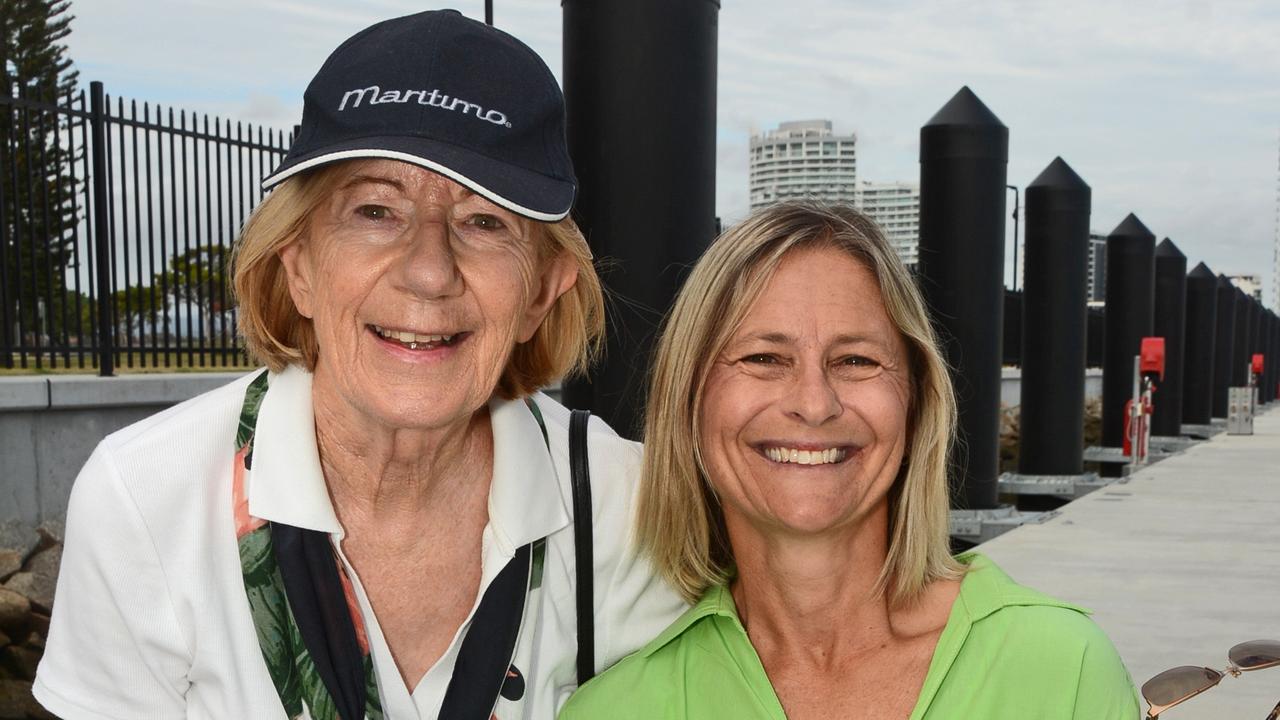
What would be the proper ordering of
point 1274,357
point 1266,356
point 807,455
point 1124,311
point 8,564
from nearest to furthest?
point 807,455, point 8,564, point 1124,311, point 1266,356, point 1274,357

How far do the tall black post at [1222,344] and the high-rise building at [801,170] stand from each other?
2530cm

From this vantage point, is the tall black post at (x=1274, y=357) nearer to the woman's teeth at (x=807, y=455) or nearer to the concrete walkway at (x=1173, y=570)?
the concrete walkway at (x=1173, y=570)

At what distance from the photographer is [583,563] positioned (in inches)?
100

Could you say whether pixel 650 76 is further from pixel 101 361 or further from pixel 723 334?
pixel 101 361

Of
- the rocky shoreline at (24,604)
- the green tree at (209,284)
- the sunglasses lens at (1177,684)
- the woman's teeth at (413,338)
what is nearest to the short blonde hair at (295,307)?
the woman's teeth at (413,338)

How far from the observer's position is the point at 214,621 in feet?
7.19

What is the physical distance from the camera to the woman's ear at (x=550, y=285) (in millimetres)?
2518

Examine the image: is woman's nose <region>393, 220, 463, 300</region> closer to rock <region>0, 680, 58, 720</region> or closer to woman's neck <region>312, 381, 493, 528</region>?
woman's neck <region>312, 381, 493, 528</region>

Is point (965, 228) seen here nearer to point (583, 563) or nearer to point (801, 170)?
point (801, 170)

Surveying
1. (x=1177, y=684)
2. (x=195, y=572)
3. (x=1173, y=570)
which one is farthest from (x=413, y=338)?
(x=1173, y=570)

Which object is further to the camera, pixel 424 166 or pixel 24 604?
pixel 24 604

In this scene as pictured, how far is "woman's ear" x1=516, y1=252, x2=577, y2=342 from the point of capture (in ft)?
8.26

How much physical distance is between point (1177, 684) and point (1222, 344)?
96.4ft

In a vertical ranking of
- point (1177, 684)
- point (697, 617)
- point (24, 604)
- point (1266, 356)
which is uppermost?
point (697, 617)
